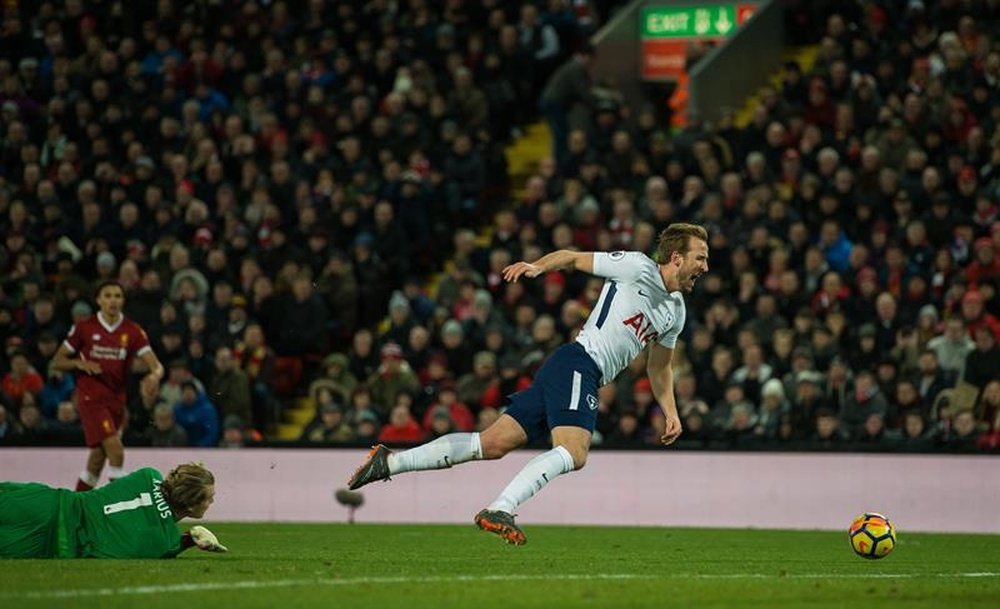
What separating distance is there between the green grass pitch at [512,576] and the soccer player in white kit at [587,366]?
70 cm

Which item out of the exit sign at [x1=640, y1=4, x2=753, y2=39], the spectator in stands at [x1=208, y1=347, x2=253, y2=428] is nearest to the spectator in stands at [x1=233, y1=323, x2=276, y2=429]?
the spectator in stands at [x1=208, y1=347, x2=253, y2=428]

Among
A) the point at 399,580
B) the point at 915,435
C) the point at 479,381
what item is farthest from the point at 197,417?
the point at 399,580

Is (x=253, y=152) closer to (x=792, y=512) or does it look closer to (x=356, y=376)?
→ (x=356, y=376)

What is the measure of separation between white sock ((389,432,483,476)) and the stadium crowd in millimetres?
7744

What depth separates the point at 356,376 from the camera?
21484 mm

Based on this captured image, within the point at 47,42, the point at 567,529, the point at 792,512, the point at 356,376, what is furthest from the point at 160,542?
the point at 47,42

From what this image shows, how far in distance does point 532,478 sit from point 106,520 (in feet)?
8.94

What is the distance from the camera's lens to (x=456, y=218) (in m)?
24.6

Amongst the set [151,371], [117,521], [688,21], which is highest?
[688,21]

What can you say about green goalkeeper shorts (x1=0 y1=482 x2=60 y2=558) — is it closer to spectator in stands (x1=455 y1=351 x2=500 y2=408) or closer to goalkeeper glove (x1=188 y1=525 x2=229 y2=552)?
goalkeeper glove (x1=188 y1=525 x2=229 y2=552)

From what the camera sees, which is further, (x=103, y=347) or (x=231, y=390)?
(x=231, y=390)

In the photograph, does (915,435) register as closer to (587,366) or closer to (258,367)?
(587,366)

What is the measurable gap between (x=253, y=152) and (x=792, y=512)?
10703 millimetres

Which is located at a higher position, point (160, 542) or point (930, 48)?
point (930, 48)
